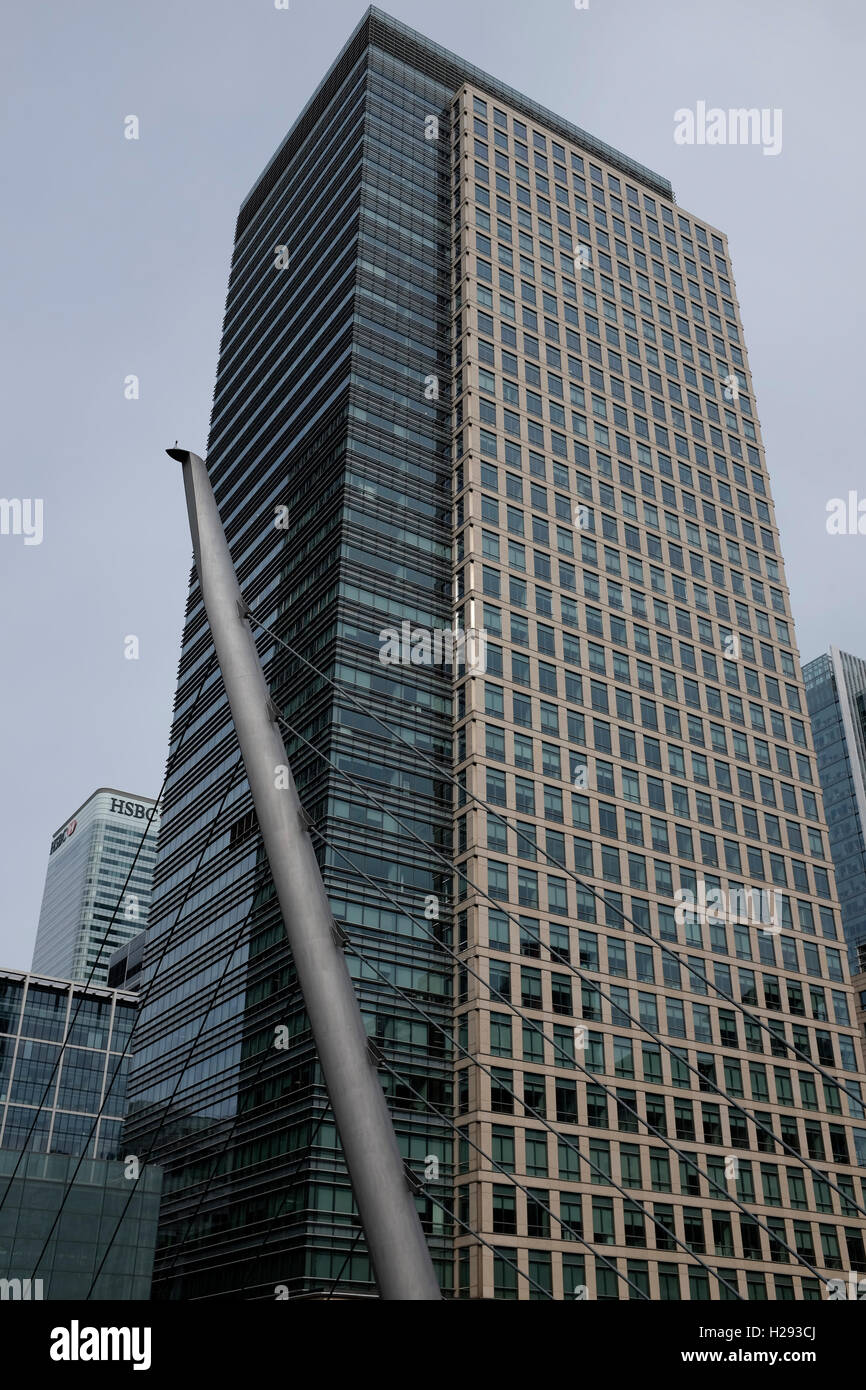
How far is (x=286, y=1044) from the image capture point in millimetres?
61719

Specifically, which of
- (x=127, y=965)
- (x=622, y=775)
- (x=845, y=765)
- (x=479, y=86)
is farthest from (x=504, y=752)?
(x=127, y=965)

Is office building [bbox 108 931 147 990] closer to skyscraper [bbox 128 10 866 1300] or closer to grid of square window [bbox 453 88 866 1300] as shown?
skyscraper [bbox 128 10 866 1300]

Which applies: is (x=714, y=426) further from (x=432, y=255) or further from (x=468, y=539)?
(x=468, y=539)

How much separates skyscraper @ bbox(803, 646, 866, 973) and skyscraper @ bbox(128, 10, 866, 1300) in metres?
63.0

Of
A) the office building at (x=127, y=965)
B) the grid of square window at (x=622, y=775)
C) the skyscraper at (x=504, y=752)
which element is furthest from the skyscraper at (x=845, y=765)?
the office building at (x=127, y=965)

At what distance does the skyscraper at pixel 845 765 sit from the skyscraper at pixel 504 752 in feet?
207

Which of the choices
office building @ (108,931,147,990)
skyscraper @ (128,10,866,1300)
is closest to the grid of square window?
skyscraper @ (128,10,866,1300)

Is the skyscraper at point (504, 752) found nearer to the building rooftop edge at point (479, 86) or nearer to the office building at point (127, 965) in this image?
the building rooftop edge at point (479, 86)

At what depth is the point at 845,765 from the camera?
154000mm

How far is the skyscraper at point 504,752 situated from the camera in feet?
202

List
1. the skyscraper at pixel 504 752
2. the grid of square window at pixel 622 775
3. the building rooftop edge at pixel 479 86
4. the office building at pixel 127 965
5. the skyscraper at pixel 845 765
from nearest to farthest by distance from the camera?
the skyscraper at pixel 504 752 < the grid of square window at pixel 622 775 < the building rooftop edge at pixel 479 86 < the skyscraper at pixel 845 765 < the office building at pixel 127 965

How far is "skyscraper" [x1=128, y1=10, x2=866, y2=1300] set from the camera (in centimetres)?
6144

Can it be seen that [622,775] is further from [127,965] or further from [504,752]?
[127,965]
